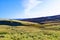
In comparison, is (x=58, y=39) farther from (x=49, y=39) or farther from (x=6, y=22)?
(x=6, y=22)

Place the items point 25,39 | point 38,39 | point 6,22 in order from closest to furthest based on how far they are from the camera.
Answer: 1. point 25,39
2. point 38,39
3. point 6,22

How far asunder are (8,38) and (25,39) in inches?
51.4

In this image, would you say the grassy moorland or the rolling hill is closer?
the grassy moorland

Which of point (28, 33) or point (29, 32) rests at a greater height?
point (28, 33)

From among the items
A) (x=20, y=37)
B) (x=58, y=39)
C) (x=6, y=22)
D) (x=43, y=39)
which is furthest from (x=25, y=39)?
(x=6, y=22)

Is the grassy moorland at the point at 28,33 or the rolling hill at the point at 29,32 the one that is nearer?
the grassy moorland at the point at 28,33

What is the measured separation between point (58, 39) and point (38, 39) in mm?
1778

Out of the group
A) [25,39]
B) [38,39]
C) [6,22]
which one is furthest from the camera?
[6,22]

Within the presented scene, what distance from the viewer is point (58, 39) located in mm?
17578

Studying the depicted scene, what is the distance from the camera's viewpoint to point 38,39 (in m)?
16.9

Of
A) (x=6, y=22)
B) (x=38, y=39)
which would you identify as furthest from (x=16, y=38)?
(x=6, y=22)

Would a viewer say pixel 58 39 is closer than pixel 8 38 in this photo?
No

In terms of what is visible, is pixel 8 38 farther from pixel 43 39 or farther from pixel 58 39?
pixel 58 39

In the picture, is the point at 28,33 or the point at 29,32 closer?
the point at 28,33
